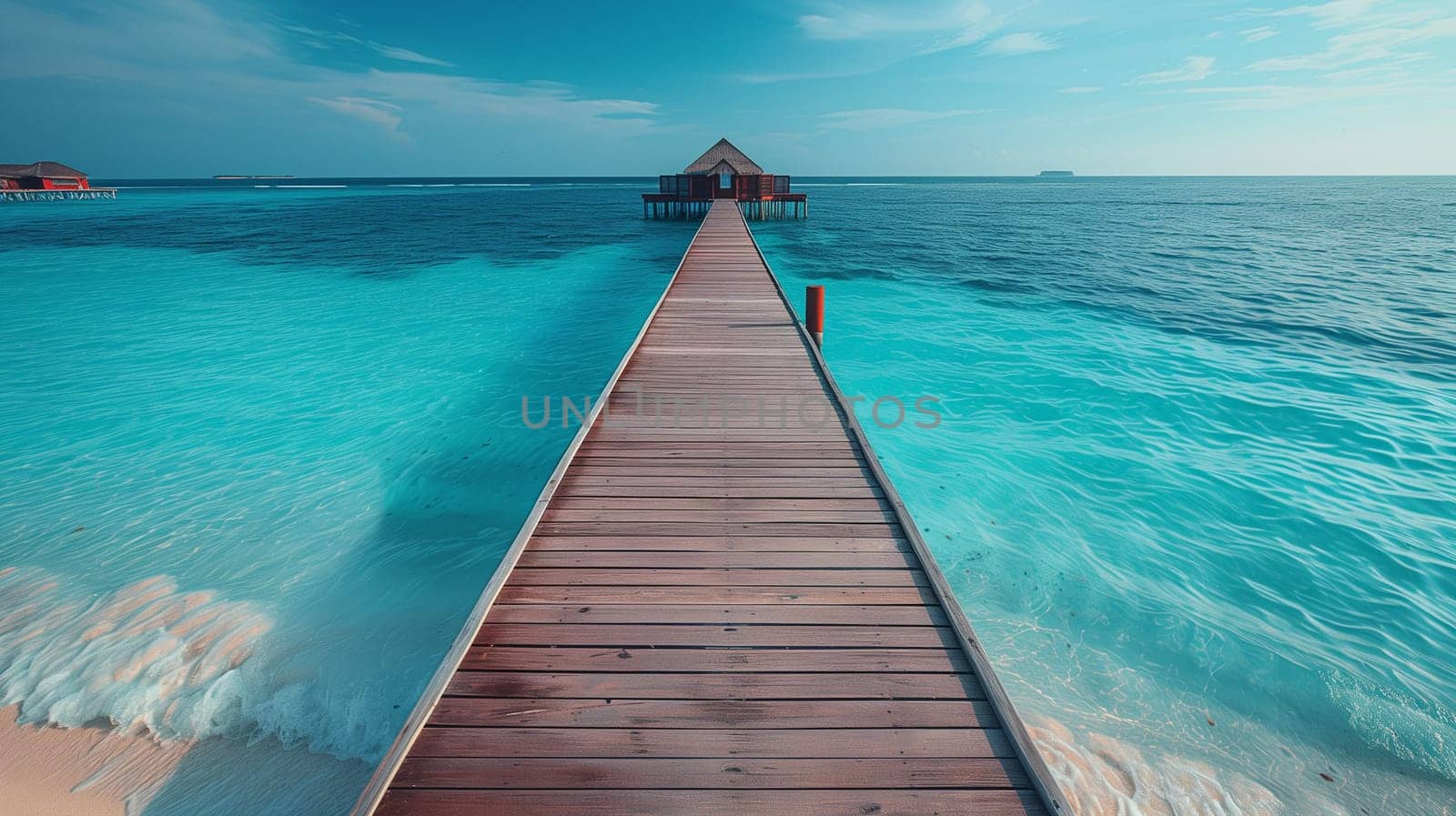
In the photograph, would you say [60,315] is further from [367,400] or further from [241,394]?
[367,400]

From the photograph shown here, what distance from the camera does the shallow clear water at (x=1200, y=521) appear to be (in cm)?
407

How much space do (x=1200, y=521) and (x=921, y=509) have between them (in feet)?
9.83

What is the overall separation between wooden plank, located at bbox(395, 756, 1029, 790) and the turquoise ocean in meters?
1.81

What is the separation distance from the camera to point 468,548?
238 inches

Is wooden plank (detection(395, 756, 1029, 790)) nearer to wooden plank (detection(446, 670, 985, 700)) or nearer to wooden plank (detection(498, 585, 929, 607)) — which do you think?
wooden plank (detection(446, 670, 985, 700))

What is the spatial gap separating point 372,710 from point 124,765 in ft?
4.32

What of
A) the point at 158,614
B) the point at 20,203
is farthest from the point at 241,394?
the point at 20,203

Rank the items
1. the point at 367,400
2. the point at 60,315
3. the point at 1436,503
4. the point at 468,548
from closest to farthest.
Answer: the point at 468,548 < the point at 1436,503 < the point at 367,400 < the point at 60,315

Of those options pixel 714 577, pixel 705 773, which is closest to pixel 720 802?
pixel 705 773

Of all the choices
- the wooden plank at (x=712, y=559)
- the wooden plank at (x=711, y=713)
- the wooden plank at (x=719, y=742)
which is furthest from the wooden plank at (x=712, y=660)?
the wooden plank at (x=712, y=559)

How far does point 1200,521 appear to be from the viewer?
6.71 m

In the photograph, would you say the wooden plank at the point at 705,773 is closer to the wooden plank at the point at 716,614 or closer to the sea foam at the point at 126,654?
the wooden plank at the point at 716,614

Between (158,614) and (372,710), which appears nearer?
(372,710)

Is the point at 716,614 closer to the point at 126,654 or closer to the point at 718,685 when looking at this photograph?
the point at 718,685
